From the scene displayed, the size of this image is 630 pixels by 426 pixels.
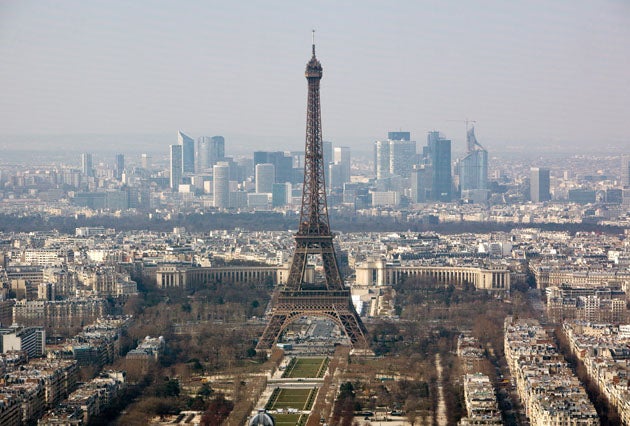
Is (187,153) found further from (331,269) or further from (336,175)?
(331,269)

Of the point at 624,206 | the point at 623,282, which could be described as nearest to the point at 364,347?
A: the point at 623,282

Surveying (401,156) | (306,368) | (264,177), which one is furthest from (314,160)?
(401,156)

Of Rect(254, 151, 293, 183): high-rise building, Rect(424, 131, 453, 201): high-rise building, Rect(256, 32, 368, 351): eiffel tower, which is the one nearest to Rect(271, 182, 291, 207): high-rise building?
Rect(254, 151, 293, 183): high-rise building

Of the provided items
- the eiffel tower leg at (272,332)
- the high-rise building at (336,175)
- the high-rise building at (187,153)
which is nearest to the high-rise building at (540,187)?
the high-rise building at (336,175)

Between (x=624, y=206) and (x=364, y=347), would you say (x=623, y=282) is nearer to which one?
(x=364, y=347)

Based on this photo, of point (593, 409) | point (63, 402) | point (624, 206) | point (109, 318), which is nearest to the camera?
point (593, 409)
